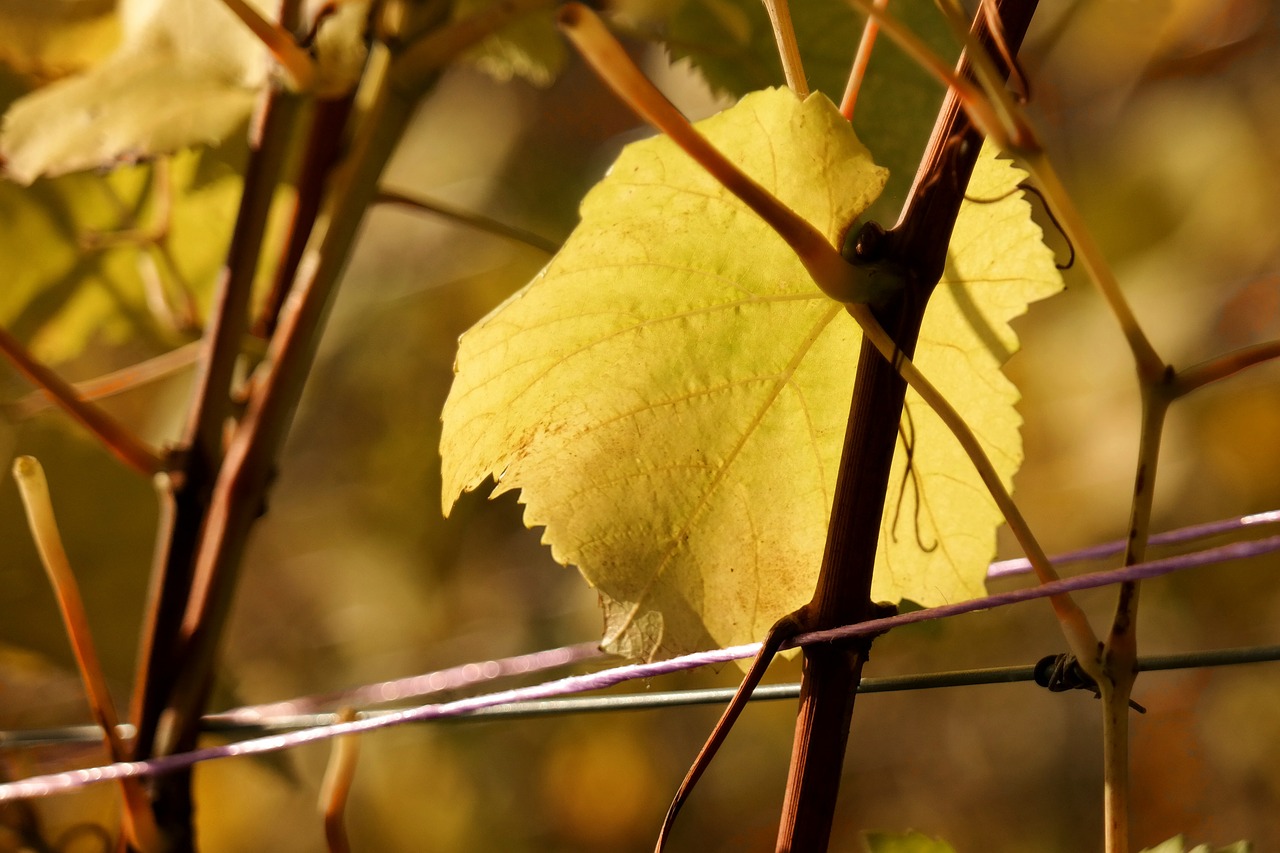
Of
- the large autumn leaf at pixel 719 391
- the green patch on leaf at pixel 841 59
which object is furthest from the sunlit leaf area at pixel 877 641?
the large autumn leaf at pixel 719 391

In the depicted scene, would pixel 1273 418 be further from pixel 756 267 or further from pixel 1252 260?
pixel 756 267

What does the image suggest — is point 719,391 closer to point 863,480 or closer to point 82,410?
point 863,480

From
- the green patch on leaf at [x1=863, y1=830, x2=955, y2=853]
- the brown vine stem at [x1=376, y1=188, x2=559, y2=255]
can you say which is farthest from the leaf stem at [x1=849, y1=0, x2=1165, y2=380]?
the brown vine stem at [x1=376, y1=188, x2=559, y2=255]

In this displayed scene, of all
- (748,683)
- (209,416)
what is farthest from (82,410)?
(748,683)

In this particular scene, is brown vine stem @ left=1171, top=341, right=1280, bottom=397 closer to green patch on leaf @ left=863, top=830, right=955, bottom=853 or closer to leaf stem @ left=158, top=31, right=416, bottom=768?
green patch on leaf @ left=863, top=830, right=955, bottom=853

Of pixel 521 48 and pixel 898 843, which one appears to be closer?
pixel 898 843
